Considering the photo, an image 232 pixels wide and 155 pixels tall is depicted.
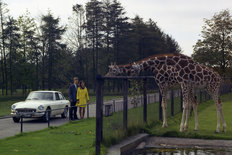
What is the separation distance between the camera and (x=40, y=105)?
18125 millimetres

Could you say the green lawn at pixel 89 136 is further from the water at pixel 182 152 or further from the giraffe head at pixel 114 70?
the giraffe head at pixel 114 70

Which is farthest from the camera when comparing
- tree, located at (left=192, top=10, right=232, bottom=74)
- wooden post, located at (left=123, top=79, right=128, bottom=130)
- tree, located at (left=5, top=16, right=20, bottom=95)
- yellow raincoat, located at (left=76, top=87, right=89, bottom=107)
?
tree, located at (left=5, top=16, right=20, bottom=95)

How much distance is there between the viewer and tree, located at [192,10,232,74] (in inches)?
1794

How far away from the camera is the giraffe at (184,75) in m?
12.7

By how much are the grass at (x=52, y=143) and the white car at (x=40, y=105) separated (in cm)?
411

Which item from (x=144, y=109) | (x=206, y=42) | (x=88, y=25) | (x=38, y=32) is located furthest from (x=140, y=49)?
(x=144, y=109)

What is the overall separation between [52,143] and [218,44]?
127 feet

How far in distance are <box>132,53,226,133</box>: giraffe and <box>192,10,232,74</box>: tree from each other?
3291 centimetres

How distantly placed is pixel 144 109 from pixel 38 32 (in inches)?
2143

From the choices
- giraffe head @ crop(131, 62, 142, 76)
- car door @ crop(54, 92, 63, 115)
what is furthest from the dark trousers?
giraffe head @ crop(131, 62, 142, 76)

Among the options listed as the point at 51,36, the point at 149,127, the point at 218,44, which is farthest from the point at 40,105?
the point at 51,36

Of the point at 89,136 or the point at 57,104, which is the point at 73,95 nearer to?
the point at 57,104

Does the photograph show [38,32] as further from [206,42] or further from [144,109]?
[144,109]

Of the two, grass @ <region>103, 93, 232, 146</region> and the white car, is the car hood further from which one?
grass @ <region>103, 93, 232, 146</region>
